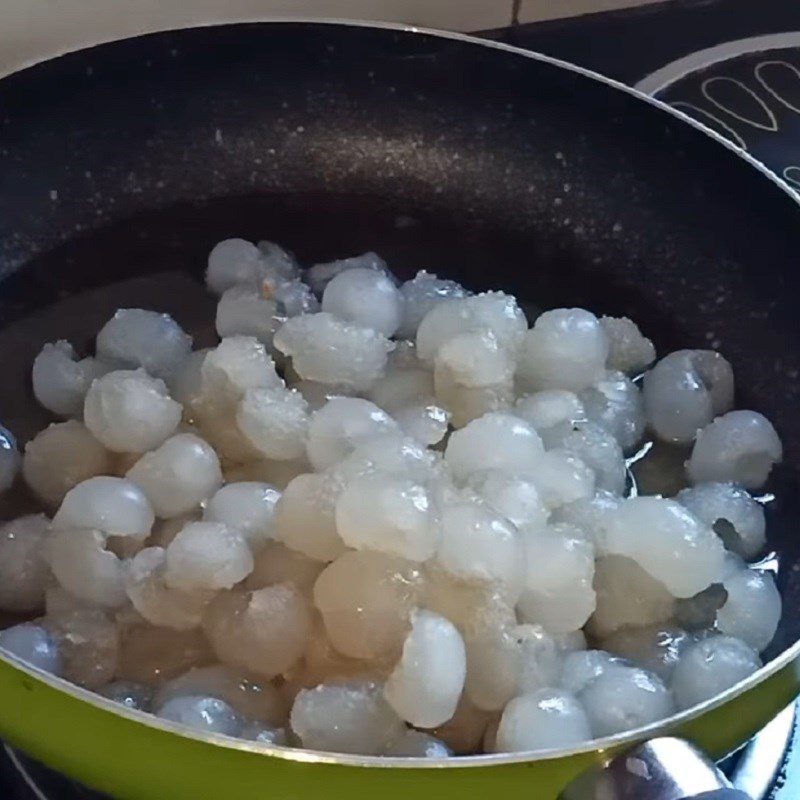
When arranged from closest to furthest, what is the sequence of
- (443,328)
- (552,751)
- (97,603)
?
1. (552,751)
2. (97,603)
3. (443,328)

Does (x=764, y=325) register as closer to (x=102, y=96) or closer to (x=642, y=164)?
(x=642, y=164)

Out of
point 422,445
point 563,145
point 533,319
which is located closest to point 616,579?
point 422,445

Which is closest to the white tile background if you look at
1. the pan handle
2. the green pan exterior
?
the green pan exterior

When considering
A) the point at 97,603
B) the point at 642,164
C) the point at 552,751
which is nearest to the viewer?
the point at 552,751

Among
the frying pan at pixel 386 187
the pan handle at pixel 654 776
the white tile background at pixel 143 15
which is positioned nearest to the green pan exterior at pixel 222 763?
the pan handle at pixel 654 776

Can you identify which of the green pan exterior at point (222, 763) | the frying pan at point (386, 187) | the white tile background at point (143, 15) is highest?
the white tile background at point (143, 15)

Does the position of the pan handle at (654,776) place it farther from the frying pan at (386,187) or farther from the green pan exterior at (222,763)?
the frying pan at (386,187)

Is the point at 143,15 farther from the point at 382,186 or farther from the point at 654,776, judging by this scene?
the point at 654,776
